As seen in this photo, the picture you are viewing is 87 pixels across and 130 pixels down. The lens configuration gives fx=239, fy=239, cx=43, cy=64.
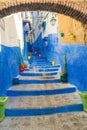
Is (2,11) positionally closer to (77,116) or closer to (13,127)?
(13,127)

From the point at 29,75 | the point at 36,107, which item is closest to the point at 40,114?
the point at 36,107

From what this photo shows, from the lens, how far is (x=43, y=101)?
881 cm

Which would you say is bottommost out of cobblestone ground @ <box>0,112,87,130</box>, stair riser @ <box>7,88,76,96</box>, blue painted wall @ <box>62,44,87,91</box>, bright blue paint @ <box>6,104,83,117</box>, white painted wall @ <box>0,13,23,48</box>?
cobblestone ground @ <box>0,112,87,130</box>

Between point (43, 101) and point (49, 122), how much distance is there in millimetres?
1867

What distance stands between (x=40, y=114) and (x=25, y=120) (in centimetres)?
72

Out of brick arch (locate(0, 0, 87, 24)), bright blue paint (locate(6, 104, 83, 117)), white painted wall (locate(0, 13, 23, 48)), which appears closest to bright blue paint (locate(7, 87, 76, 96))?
bright blue paint (locate(6, 104, 83, 117))

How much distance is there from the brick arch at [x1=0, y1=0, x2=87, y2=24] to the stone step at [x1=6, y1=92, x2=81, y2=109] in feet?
10.4

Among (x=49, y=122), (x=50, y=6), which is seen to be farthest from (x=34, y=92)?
(x=50, y=6)

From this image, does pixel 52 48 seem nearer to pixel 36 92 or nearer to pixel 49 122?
pixel 36 92

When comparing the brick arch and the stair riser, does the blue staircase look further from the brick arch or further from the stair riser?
the brick arch

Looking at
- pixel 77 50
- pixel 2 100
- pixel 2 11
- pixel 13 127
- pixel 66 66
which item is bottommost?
pixel 13 127

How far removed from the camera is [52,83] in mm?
11898

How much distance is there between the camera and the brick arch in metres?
6.06

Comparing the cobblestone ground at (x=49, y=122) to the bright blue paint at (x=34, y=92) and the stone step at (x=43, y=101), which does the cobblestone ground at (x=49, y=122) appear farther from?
the bright blue paint at (x=34, y=92)
